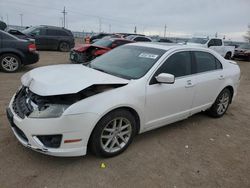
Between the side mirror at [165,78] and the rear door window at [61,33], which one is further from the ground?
the rear door window at [61,33]

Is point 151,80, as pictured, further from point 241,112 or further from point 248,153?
point 241,112

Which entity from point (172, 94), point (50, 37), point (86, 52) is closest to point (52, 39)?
point (50, 37)

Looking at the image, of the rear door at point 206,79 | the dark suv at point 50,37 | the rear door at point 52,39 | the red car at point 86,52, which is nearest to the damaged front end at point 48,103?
the rear door at point 206,79

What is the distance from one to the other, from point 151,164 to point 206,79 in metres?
2.04

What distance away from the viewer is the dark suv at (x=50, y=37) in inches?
639

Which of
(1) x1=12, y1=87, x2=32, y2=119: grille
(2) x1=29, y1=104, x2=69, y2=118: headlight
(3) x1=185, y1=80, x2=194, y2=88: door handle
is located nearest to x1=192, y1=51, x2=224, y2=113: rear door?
(3) x1=185, y1=80, x2=194, y2=88: door handle

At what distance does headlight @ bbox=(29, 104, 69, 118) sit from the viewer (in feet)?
9.18

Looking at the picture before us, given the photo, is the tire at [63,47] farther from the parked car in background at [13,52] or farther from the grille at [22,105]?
the grille at [22,105]

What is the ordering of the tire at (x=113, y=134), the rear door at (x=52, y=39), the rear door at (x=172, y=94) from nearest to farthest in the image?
the tire at (x=113, y=134) < the rear door at (x=172, y=94) < the rear door at (x=52, y=39)

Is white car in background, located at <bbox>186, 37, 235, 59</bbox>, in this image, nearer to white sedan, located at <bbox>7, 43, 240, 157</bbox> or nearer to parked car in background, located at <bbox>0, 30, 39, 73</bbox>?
parked car in background, located at <bbox>0, 30, 39, 73</bbox>

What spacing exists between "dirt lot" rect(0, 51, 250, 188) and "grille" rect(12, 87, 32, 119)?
61 centimetres

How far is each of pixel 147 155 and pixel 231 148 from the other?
150 centimetres

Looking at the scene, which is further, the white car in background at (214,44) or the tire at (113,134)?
the white car in background at (214,44)

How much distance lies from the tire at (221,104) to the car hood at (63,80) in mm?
2540
